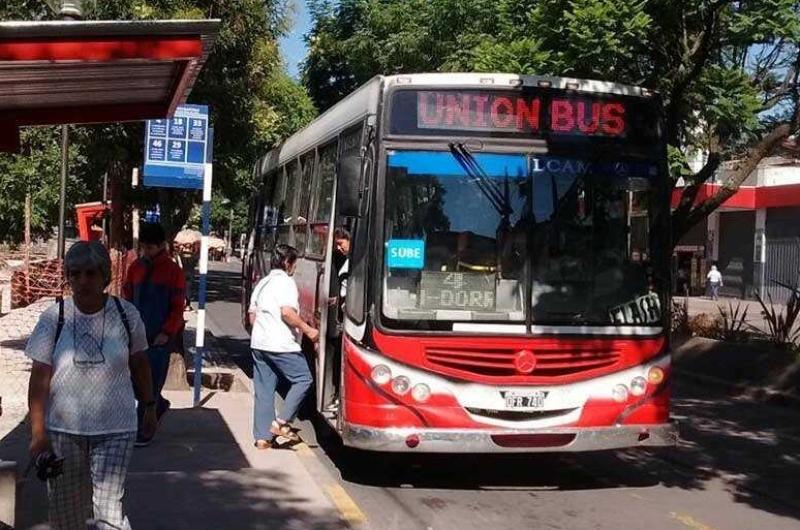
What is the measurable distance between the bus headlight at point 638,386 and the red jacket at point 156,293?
3765 mm

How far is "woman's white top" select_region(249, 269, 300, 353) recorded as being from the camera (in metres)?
8.58

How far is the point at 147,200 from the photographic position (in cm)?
2755

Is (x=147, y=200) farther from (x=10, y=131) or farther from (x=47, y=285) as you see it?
(x=10, y=131)

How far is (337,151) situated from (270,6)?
7643mm

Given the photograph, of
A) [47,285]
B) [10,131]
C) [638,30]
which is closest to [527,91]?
[10,131]

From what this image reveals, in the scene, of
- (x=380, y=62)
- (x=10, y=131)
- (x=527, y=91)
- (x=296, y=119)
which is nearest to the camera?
(x=10, y=131)

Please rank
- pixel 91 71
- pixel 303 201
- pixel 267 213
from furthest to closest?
pixel 267 213
pixel 303 201
pixel 91 71

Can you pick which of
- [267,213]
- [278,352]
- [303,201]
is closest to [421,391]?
[278,352]

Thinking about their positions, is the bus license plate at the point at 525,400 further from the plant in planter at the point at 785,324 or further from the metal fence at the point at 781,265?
the metal fence at the point at 781,265

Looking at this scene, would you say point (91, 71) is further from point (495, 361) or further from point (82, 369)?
point (495, 361)

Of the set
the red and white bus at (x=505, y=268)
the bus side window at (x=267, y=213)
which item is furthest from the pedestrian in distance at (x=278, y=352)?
the bus side window at (x=267, y=213)

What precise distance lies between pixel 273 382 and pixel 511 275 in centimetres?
254

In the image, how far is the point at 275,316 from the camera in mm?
8586

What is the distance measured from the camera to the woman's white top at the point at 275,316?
8.58m
